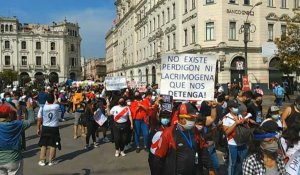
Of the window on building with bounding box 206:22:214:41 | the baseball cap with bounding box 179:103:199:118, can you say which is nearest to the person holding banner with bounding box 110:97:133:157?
the baseball cap with bounding box 179:103:199:118

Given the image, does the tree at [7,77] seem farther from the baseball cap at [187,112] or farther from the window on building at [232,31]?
the baseball cap at [187,112]

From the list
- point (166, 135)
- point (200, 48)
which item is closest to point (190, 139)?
point (166, 135)

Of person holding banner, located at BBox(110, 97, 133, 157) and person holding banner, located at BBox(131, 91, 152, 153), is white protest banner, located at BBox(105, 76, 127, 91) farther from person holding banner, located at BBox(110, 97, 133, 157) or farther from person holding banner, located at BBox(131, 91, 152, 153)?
person holding banner, located at BBox(110, 97, 133, 157)

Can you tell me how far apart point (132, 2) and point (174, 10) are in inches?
992

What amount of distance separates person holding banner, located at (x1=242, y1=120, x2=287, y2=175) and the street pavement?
4854 millimetres

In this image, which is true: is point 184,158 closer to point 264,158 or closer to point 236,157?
point 264,158

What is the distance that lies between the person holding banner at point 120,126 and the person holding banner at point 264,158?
7222 millimetres

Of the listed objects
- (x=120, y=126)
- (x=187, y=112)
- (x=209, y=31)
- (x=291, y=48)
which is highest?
(x=209, y=31)

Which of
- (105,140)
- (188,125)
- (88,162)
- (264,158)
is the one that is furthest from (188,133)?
(105,140)

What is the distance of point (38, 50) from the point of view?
319ft

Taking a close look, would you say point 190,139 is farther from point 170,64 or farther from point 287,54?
point 287,54

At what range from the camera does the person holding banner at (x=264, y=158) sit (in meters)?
4.04

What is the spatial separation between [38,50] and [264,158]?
320 ft

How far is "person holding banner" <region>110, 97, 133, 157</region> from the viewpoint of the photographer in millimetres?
11156
